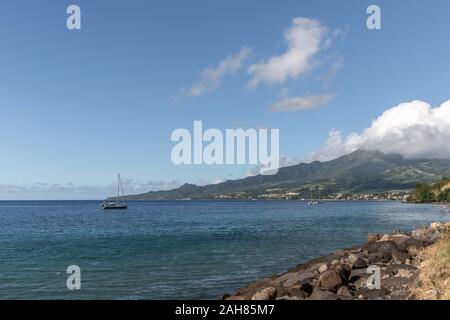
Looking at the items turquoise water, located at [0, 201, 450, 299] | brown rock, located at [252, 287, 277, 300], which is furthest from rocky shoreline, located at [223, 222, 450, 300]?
turquoise water, located at [0, 201, 450, 299]

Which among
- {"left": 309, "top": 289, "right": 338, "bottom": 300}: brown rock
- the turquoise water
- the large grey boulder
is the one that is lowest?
the turquoise water

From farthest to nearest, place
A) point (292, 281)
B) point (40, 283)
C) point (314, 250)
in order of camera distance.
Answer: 1. point (314, 250)
2. point (40, 283)
3. point (292, 281)

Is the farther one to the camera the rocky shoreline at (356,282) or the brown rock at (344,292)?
the brown rock at (344,292)

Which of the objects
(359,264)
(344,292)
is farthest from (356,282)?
(359,264)

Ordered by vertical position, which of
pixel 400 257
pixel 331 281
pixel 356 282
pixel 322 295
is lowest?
pixel 356 282

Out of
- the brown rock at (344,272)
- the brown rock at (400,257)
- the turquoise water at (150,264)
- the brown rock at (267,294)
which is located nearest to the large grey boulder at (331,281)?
the brown rock at (344,272)

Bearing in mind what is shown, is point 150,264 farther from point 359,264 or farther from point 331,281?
point 331,281

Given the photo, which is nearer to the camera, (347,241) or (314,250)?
(314,250)

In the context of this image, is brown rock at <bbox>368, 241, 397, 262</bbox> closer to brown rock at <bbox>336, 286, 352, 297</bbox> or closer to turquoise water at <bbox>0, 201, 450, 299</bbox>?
turquoise water at <bbox>0, 201, 450, 299</bbox>

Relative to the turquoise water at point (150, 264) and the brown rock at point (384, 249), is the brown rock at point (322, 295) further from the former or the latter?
the brown rock at point (384, 249)
